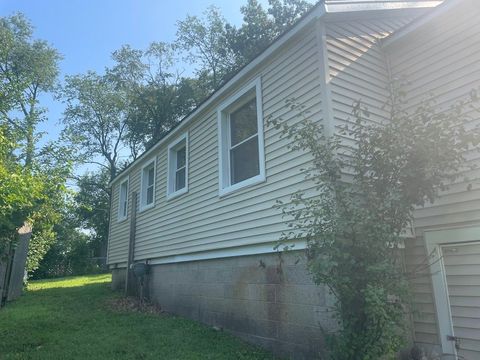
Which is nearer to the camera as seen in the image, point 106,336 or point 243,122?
point 106,336

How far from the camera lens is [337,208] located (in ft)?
11.8

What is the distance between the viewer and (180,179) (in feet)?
29.2

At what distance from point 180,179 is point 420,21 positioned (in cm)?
592

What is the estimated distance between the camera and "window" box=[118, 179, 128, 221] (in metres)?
12.7

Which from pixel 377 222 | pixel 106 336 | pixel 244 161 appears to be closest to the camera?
pixel 377 222

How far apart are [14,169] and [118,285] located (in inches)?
300

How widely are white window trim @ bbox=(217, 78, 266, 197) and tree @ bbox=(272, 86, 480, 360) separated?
1917 mm

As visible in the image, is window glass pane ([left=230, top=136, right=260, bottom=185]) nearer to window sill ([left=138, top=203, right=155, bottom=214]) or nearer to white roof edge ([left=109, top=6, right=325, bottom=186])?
white roof edge ([left=109, top=6, right=325, bottom=186])

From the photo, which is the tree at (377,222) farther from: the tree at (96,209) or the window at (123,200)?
the tree at (96,209)

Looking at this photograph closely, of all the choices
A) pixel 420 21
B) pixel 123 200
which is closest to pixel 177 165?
pixel 123 200

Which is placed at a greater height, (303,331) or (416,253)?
(416,253)

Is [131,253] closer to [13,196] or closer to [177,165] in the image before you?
[177,165]

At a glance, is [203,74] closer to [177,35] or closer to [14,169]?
[177,35]

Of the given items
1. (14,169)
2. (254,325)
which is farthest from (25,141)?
(254,325)
